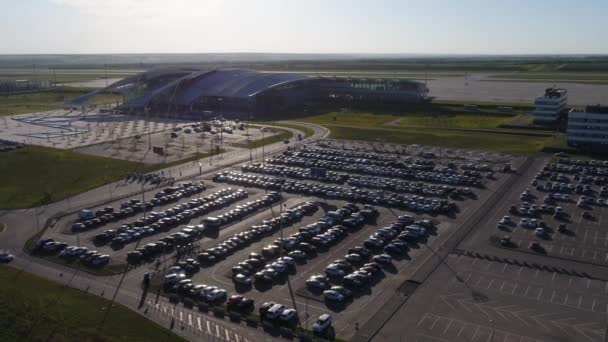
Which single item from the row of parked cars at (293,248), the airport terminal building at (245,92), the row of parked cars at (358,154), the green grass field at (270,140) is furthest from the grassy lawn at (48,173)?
the airport terminal building at (245,92)

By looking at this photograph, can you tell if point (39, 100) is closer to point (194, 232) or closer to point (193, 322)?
point (194, 232)

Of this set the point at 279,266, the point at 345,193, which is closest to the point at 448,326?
the point at 279,266

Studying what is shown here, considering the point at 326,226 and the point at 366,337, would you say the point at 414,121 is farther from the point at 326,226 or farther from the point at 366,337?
the point at 366,337

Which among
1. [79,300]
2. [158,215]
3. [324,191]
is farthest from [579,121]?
[79,300]

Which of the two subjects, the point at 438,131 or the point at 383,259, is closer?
the point at 383,259

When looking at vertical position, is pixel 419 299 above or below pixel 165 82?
below

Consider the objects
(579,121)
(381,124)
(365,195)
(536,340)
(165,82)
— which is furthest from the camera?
(165,82)
